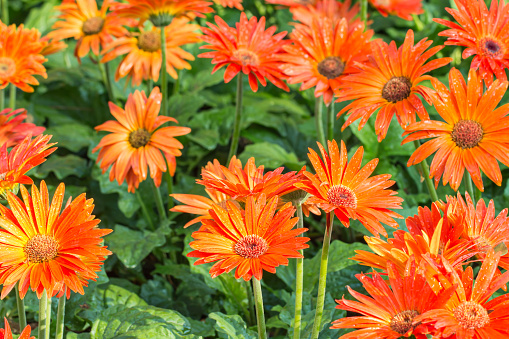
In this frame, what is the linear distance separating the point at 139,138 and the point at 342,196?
43.0 inches

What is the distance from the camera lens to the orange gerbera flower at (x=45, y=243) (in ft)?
4.50

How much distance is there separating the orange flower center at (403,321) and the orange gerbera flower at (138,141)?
46.6 inches

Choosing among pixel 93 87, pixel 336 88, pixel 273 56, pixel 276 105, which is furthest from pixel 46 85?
pixel 336 88

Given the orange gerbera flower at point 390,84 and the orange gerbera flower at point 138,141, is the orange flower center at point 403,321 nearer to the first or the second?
the orange gerbera flower at point 390,84

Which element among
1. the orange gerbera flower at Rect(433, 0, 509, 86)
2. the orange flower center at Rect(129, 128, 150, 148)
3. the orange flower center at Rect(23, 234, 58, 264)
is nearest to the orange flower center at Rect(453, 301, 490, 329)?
the orange gerbera flower at Rect(433, 0, 509, 86)

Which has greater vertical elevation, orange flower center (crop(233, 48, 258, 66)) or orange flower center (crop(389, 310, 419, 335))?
orange flower center (crop(233, 48, 258, 66))

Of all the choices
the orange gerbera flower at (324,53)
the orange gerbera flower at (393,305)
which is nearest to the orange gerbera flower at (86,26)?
the orange gerbera flower at (324,53)

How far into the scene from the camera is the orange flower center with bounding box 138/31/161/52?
2777 mm

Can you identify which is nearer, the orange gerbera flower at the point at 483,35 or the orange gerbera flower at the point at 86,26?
the orange gerbera flower at the point at 483,35

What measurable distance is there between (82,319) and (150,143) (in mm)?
680

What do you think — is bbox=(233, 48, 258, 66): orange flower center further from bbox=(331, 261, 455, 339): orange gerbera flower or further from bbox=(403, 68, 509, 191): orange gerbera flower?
bbox=(331, 261, 455, 339): orange gerbera flower

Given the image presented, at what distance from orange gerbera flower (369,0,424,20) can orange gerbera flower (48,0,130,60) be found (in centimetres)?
130

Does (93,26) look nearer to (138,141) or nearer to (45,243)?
(138,141)

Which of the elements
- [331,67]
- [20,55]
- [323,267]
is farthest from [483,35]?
[20,55]
